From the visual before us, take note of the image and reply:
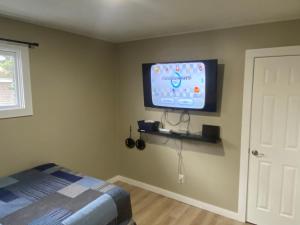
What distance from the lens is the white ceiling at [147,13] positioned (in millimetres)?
1832

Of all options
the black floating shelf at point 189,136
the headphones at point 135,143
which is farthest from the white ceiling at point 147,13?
the headphones at point 135,143

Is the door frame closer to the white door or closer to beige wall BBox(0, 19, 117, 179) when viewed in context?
the white door

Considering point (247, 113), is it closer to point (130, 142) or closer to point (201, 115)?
point (201, 115)

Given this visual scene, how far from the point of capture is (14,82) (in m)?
2.40

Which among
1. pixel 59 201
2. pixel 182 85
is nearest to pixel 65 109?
pixel 59 201

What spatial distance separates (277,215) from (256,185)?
0.38m

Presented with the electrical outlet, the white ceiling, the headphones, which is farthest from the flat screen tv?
the electrical outlet

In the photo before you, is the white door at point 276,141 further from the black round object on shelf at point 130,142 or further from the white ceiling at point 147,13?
the black round object on shelf at point 130,142

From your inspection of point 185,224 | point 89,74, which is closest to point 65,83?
point 89,74

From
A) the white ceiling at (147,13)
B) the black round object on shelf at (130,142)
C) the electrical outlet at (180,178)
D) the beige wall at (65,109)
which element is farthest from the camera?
the black round object on shelf at (130,142)

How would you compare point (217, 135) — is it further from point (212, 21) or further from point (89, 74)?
point (89, 74)

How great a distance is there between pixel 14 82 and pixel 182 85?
1.95 meters

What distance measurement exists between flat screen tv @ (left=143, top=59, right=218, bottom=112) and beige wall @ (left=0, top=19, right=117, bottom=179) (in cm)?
75

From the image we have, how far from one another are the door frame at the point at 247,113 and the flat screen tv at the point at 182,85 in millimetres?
337
